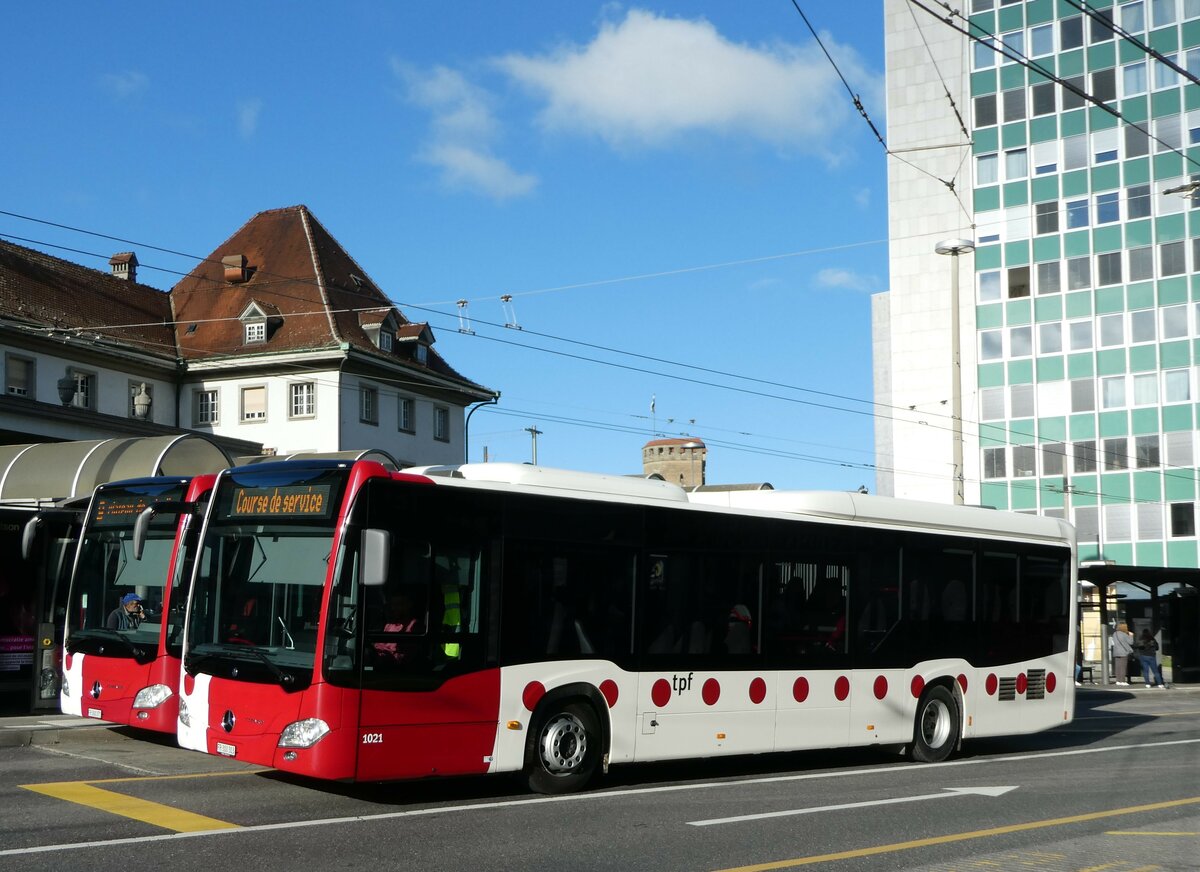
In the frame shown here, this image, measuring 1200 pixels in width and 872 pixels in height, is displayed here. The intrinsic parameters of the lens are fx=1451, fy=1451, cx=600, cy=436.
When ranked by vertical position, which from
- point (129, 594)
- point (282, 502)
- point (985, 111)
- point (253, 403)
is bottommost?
point (129, 594)

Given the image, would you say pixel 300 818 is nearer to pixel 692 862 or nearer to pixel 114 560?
pixel 692 862

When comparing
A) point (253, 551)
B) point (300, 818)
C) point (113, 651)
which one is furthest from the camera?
point (113, 651)

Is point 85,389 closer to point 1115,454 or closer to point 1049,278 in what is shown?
point 1049,278

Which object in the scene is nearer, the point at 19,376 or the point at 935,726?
the point at 935,726

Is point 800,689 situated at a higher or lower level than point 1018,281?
lower

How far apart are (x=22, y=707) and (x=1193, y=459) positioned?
172ft

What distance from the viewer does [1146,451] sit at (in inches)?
2411

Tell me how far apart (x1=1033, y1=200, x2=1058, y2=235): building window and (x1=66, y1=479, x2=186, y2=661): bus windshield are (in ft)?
177

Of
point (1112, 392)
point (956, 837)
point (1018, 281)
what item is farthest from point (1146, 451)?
point (956, 837)

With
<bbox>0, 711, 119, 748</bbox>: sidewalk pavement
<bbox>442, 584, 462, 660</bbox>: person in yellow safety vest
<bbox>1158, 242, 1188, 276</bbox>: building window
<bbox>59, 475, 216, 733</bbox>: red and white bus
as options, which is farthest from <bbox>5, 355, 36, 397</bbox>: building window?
<bbox>1158, 242, 1188, 276</bbox>: building window

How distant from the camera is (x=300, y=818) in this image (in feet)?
34.8

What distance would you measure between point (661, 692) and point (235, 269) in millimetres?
48958

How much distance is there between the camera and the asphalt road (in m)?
9.09

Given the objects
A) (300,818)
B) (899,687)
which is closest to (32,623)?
(300,818)
